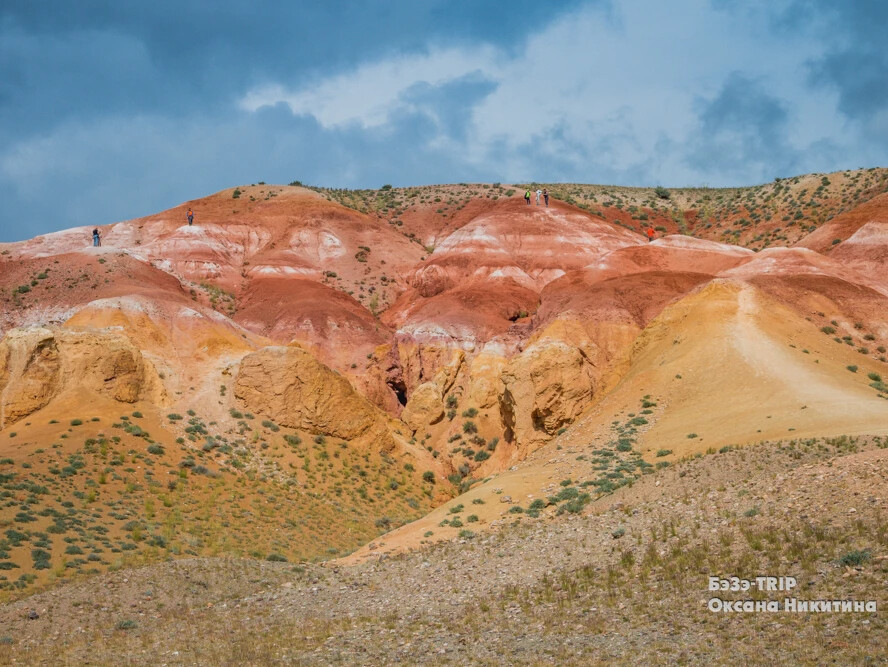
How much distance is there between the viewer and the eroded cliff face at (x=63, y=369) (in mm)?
35062

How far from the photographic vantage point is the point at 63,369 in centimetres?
3644

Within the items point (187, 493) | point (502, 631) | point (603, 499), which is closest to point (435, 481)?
point (187, 493)

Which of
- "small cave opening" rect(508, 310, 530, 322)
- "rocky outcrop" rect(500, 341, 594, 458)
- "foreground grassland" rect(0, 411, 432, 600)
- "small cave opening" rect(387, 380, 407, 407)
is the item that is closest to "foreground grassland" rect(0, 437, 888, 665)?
"foreground grassland" rect(0, 411, 432, 600)

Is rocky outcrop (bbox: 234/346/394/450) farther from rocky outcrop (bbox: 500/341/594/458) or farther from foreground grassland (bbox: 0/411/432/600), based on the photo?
rocky outcrop (bbox: 500/341/594/458)

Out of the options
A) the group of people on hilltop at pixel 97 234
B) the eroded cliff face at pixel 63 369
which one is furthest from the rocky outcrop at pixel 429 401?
the group of people on hilltop at pixel 97 234

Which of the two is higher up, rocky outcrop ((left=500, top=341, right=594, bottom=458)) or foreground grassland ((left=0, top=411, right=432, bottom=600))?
rocky outcrop ((left=500, top=341, right=594, bottom=458))

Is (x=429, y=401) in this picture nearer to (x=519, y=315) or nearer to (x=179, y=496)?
(x=519, y=315)

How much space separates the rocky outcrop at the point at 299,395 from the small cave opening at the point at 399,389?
8.92 m

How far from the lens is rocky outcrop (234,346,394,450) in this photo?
129ft

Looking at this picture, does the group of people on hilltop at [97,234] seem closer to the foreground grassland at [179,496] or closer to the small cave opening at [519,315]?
the foreground grassland at [179,496]

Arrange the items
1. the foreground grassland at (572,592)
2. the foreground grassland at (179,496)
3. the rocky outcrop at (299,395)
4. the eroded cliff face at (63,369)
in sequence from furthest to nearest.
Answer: the rocky outcrop at (299,395) < the eroded cliff face at (63,369) < the foreground grassland at (179,496) < the foreground grassland at (572,592)

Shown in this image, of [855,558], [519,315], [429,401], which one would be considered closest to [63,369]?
[429,401]

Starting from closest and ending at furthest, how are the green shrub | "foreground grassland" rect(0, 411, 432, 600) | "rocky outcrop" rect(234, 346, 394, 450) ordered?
the green shrub
"foreground grassland" rect(0, 411, 432, 600)
"rocky outcrop" rect(234, 346, 394, 450)

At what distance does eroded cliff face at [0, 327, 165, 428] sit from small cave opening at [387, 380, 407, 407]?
15429 mm
